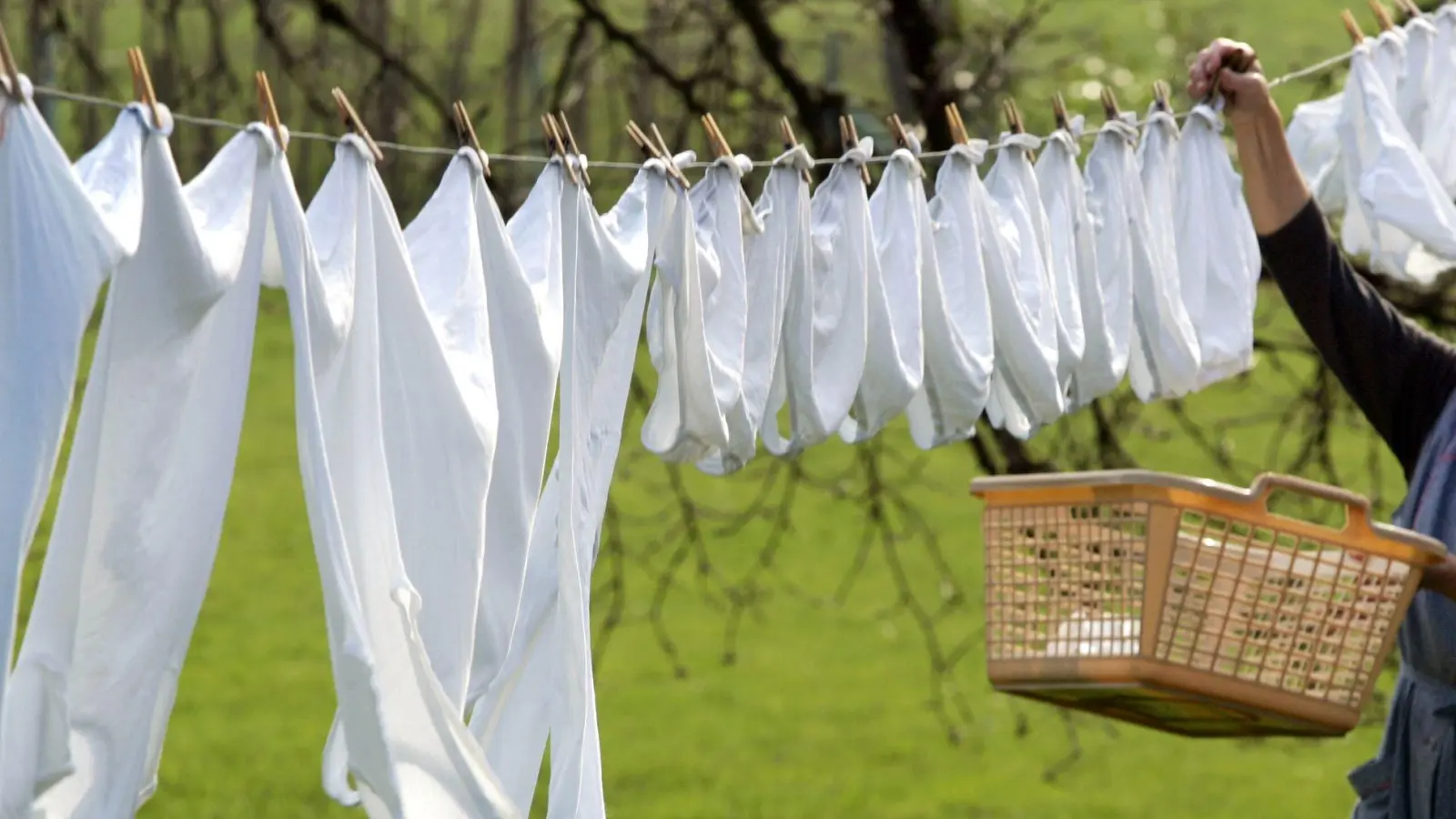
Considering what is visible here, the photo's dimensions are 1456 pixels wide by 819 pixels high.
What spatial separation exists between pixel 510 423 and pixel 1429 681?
109 cm

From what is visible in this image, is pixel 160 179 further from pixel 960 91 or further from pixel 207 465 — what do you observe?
pixel 960 91

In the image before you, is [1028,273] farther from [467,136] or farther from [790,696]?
[790,696]

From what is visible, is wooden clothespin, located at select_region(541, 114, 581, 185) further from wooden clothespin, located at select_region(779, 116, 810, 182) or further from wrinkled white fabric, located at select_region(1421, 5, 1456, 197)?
wrinkled white fabric, located at select_region(1421, 5, 1456, 197)

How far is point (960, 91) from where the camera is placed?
158 inches

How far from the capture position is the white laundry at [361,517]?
1704 mm

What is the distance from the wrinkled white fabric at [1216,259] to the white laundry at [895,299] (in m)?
0.41

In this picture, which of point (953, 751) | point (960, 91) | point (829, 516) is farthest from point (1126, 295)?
point (829, 516)

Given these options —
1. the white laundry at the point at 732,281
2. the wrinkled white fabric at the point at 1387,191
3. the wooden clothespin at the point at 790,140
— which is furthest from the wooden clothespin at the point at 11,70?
the wrinkled white fabric at the point at 1387,191

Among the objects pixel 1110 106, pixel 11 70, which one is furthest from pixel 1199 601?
pixel 11 70

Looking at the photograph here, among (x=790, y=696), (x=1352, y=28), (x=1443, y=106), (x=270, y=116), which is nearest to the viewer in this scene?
(x=270, y=116)

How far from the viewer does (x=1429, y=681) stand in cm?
231

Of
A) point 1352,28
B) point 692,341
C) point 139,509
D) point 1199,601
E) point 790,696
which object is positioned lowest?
point 1199,601

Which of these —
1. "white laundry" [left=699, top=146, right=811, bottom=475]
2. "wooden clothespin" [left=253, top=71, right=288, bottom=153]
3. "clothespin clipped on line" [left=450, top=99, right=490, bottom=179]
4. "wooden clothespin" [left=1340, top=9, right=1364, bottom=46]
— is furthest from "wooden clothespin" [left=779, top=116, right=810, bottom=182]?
"wooden clothespin" [left=1340, top=9, right=1364, bottom=46]

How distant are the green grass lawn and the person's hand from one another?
3105 millimetres
